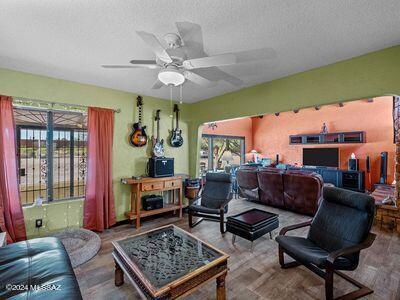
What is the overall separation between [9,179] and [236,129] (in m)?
6.59

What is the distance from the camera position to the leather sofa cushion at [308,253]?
1.83 m

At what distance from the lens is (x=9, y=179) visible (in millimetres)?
2631

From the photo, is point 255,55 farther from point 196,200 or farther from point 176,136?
point 196,200

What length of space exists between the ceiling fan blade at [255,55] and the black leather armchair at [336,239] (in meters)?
1.80

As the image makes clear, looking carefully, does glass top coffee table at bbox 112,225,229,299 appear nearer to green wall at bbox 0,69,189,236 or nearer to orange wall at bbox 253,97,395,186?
green wall at bbox 0,69,189,236

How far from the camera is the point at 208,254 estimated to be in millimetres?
1862

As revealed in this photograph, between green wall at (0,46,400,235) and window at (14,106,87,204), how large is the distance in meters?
0.32

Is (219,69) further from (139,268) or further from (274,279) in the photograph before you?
(274,279)

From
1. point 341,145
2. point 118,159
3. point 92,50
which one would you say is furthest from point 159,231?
point 341,145

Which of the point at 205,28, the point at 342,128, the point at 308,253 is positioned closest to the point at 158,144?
the point at 205,28

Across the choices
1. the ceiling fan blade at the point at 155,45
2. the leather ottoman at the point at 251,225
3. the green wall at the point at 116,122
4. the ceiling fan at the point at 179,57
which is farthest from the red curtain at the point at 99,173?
the leather ottoman at the point at 251,225

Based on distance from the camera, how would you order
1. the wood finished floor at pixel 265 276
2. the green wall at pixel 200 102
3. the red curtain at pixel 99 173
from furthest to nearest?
the red curtain at pixel 99 173, the green wall at pixel 200 102, the wood finished floor at pixel 265 276

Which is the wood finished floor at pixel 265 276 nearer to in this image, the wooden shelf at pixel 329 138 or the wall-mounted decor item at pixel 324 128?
the wooden shelf at pixel 329 138

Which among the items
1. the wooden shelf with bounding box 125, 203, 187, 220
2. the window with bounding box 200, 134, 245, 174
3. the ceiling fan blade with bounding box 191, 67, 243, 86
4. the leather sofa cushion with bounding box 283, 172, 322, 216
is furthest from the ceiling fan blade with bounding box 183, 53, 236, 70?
the window with bounding box 200, 134, 245, 174
